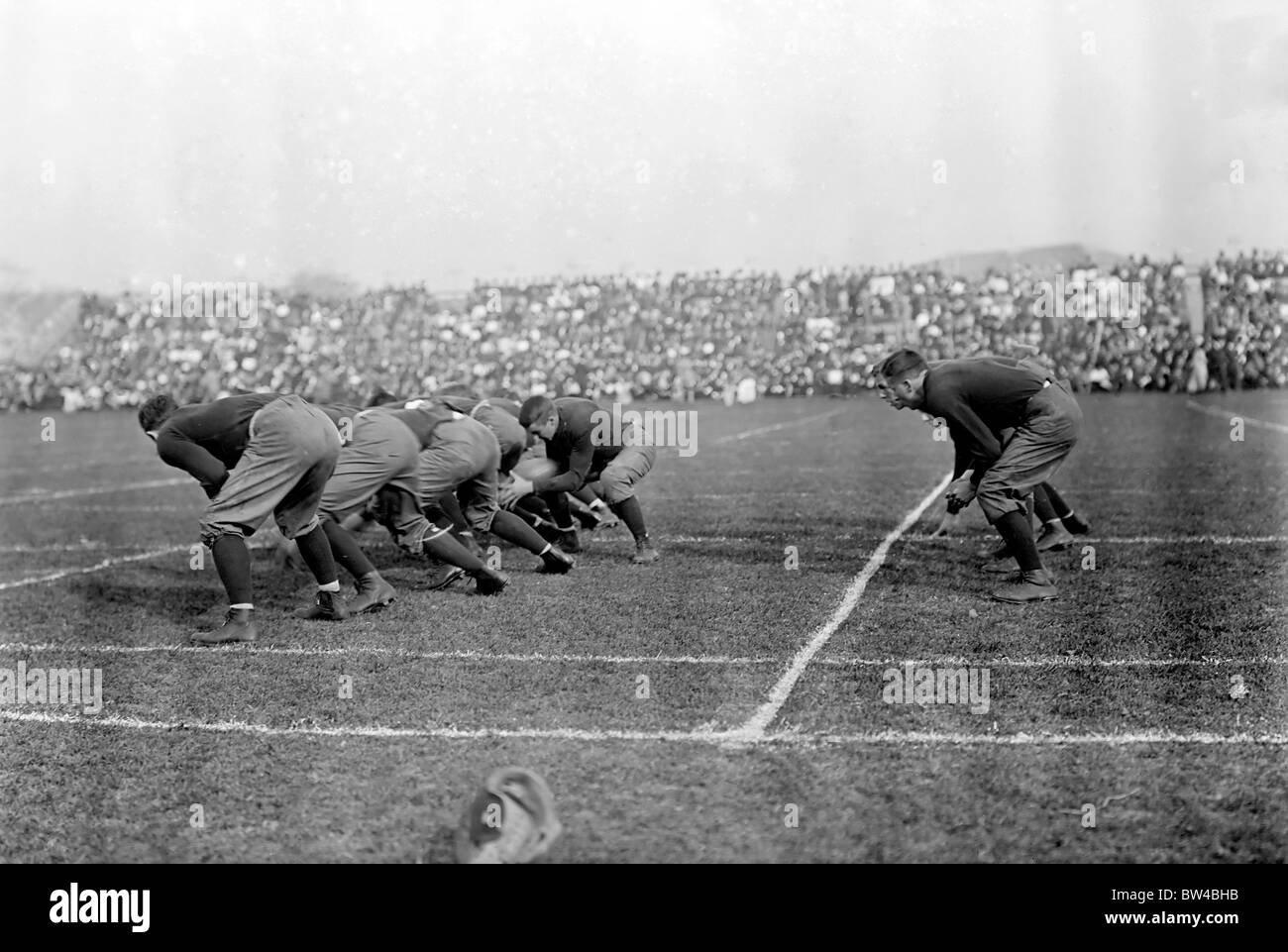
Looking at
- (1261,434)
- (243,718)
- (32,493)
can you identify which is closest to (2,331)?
(32,493)

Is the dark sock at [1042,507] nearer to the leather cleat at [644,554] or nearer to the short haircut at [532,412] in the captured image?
the leather cleat at [644,554]

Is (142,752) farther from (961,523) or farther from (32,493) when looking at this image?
(32,493)

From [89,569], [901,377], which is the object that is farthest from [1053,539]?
[89,569]

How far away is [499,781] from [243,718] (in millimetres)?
2052

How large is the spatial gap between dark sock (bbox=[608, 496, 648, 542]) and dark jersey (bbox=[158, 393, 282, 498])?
10.1 feet

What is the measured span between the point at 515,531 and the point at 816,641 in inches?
108

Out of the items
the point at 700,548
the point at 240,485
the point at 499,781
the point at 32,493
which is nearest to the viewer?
the point at 499,781

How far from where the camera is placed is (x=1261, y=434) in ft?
56.2

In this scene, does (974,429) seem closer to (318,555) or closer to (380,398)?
(318,555)

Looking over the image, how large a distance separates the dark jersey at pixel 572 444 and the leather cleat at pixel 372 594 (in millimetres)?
1618

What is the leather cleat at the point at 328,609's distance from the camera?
7398 millimetres

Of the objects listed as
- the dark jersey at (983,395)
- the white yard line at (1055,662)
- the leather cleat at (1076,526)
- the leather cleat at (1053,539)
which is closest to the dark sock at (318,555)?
the white yard line at (1055,662)

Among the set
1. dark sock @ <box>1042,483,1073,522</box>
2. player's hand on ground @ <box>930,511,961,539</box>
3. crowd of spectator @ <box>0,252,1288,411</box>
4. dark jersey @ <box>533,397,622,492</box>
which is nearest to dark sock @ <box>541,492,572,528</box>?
dark jersey @ <box>533,397,622,492</box>

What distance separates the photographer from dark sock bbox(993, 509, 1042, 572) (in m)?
7.43
